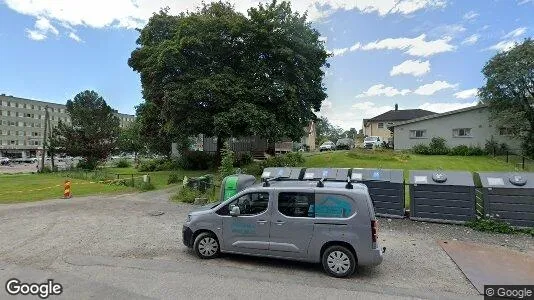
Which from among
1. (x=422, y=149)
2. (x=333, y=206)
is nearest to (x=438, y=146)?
(x=422, y=149)

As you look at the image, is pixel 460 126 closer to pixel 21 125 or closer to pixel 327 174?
pixel 327 174

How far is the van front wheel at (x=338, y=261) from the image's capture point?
6441mm

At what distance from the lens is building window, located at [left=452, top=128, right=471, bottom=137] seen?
106 ft

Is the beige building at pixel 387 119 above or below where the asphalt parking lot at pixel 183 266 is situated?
above

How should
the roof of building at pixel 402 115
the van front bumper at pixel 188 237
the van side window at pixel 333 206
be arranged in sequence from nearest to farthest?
the van side window at pixel 333 206 < the van front bumper at pixel 188 237 < the roof of building at pixel 402 115

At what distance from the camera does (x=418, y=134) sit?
115 feet

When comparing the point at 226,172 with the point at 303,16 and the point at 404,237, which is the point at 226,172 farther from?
the point at 303,16

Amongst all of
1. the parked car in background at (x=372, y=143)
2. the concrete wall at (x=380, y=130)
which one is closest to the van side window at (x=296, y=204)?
the parked car in background at (x=372, y=143)

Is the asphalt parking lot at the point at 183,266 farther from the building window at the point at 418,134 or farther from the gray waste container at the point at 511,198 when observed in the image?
the building window at the point at 418,134

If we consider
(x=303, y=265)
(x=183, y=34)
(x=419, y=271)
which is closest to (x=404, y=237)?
(x=419, y=271)

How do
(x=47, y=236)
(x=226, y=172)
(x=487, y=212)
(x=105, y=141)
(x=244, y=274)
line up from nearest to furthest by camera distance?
1. (x=244, y=274)
2. (x=47, y=236)
3. (x=487, y=212)
4. (x=226, y=172)
5. (x=105, y=141)

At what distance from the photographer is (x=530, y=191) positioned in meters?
9.36

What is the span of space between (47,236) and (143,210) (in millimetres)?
3885

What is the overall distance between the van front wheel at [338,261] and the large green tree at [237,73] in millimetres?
16000
